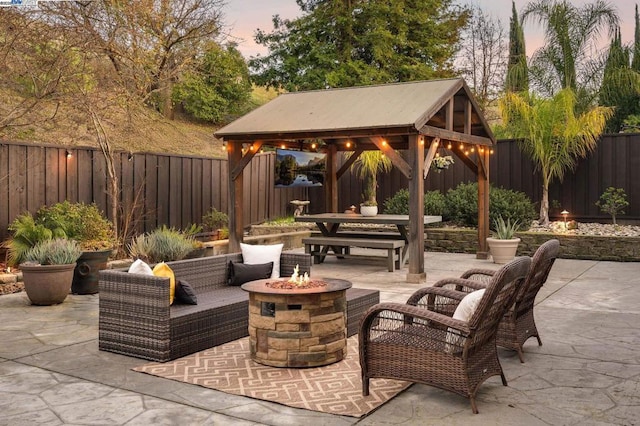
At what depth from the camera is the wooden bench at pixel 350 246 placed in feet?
34.9

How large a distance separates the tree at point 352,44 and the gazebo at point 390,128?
8.27 metres

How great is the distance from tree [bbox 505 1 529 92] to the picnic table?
576 cm

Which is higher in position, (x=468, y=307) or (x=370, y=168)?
(x=370, y=168)

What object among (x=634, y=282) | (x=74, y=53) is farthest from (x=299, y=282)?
(x=74, y=53)

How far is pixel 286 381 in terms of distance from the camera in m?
4.50

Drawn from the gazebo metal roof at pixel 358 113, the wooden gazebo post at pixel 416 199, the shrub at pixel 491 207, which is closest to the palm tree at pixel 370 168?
the shrub at pixel 491 207

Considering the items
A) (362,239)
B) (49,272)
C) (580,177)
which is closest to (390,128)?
(362,239)

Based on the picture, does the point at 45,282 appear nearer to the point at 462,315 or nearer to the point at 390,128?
the point at 462,315

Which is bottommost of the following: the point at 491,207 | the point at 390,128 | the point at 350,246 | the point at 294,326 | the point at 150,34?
the point at 294,326

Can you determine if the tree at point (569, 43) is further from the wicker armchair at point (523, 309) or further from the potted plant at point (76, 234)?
the wicker armchair at point (523, 309)

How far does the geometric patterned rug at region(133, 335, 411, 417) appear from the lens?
404cm

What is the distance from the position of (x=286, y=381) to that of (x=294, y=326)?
47 centimetres

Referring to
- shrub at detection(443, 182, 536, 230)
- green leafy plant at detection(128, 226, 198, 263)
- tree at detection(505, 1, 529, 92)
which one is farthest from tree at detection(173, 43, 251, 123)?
green leafy plant at detection(128, 226, 198, 263)

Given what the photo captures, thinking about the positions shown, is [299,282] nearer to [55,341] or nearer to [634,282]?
[55,341]
